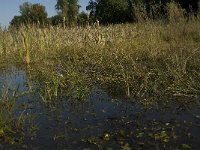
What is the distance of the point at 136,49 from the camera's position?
1178 cm

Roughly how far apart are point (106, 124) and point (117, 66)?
366cm

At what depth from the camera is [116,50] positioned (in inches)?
454

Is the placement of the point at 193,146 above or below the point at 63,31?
below

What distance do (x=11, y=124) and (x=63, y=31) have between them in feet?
31.9

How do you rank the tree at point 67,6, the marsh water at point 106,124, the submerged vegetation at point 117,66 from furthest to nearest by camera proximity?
the tree at point 67,6, the submerged vegetation at point 117,66, the marsh water at point 106,124

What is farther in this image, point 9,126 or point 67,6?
point 67,6

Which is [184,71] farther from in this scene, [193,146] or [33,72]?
[33,72]

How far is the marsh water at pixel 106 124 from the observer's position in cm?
471

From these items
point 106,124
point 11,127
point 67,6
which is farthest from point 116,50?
point 67,6

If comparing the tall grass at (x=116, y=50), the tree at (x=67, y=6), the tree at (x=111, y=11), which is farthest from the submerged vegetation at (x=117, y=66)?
the tree at (x=67, y=6)

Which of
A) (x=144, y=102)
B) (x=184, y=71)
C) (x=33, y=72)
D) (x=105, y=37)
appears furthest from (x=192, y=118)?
Answer: (x=105, y=37)

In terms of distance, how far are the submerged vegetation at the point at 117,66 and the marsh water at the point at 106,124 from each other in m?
0.03

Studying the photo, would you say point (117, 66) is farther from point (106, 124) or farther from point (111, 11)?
point (111, 11)

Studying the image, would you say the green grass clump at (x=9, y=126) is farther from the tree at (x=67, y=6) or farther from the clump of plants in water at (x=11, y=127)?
the tree at (x=67, y=6)
